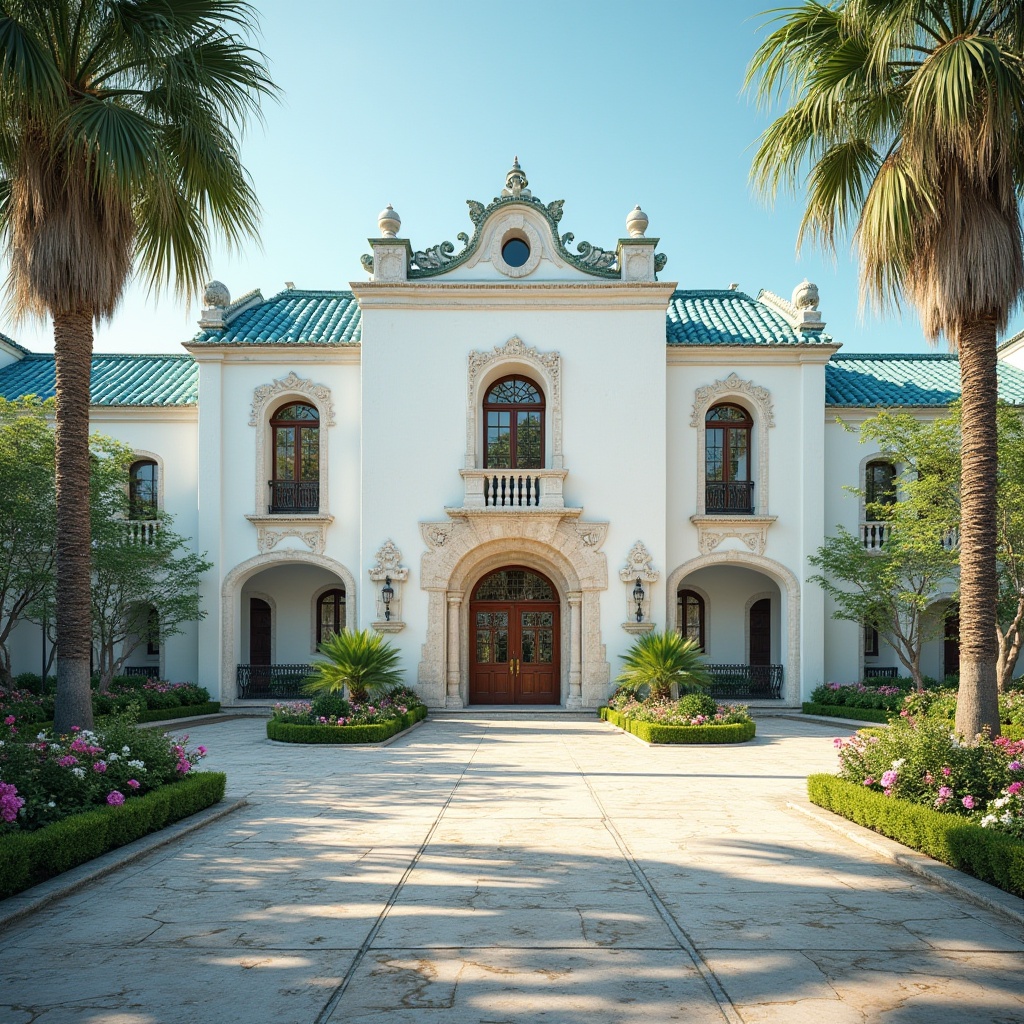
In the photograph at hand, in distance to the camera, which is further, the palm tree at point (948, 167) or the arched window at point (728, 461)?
the arched window at point (728, 461)

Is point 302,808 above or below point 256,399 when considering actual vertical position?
below

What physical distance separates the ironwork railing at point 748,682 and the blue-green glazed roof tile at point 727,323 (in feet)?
28.7

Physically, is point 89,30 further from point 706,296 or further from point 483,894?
point 706,296

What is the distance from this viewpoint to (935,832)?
8.05 metres

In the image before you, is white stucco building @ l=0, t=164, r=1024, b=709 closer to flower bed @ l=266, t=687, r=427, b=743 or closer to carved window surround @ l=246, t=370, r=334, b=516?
carved window surround @ l=246, t=370, r=334, b=516

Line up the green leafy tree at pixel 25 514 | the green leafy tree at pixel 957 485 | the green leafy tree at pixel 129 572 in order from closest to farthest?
the green leafy tree at pixel 957 485
the green leafy tree at pixel 25 514
the green leafy tree at pixel 129 572

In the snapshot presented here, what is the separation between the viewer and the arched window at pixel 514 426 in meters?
23.6


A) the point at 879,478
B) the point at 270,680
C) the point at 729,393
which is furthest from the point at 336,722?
the point at 879,478

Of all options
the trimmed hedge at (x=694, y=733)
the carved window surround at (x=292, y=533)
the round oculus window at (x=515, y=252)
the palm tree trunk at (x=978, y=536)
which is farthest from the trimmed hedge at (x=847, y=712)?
the round oculus window at (x=515, y=252)

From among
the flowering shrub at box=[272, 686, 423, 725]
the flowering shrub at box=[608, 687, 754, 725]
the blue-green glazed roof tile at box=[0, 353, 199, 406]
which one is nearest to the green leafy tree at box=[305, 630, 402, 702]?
the flowering shrub at box=[272, 686, 423, 725]

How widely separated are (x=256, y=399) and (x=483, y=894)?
1876 centimetres

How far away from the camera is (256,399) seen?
2356 cm

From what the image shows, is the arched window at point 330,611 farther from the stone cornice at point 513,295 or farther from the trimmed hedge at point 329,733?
the trimmed hedge at point 329,733

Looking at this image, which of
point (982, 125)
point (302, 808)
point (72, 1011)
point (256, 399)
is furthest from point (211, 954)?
point (256, 399)
